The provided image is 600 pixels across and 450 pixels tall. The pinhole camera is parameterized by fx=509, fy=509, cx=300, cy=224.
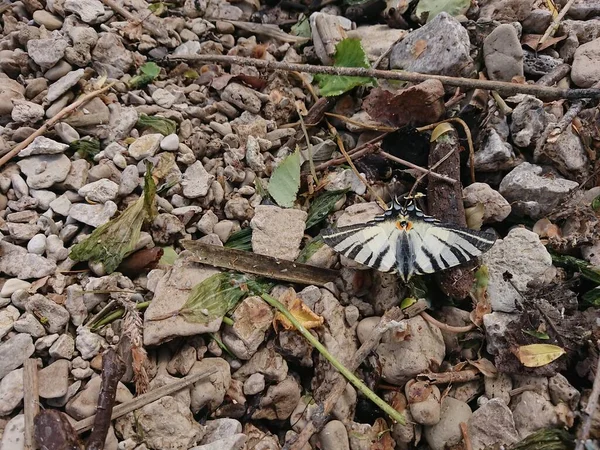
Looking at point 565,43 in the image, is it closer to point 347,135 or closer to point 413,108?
point 413,108

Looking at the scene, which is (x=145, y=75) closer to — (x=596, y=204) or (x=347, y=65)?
(x=347, y=65)

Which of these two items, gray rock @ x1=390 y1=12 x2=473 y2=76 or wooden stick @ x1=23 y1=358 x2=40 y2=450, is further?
gray rock @ x1=390 y1=12 x2=473 y2=76

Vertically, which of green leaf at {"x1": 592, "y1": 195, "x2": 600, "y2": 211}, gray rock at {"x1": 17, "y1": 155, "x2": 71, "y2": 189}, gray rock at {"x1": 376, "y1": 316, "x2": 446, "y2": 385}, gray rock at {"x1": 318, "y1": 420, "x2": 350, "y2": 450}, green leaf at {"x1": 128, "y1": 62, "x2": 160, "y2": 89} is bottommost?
gray rock at {"x1": 318, "y1": 420, "x2": 350, "y2": 450}

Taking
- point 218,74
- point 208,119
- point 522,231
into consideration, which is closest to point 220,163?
point 208,119

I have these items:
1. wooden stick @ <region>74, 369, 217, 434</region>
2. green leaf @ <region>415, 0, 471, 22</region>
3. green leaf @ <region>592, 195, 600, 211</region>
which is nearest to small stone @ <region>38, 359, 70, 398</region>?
wooden stick @ <region>74, 369, 217, 434</region>

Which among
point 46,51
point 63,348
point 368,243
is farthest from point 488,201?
point 46,51

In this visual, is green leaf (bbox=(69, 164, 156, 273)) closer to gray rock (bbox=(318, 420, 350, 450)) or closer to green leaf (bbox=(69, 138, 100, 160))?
green leaf (bbox=(69, 138, 100, 160))

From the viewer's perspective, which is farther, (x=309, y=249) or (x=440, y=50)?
(x=440, y=50)
